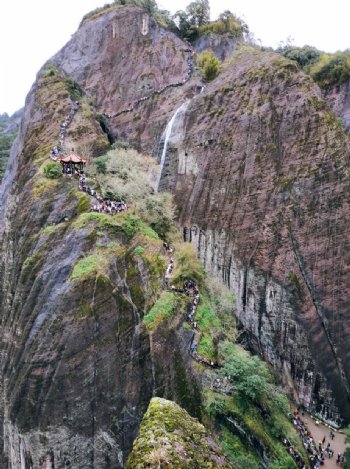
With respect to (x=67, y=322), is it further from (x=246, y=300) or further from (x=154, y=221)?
(x=246, y=300)

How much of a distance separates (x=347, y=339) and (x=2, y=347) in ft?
78.2

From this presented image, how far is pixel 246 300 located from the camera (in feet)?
111

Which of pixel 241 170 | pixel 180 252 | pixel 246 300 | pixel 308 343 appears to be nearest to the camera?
pixel 180 252

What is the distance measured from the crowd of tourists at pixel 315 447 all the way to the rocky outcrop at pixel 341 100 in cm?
2475

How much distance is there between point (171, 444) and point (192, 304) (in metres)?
19.0

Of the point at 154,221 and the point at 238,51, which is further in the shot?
the point at 238,51

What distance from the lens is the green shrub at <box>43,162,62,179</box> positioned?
33.9 metres

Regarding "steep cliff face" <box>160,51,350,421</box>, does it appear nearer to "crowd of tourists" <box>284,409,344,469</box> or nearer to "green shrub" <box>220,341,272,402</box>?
"crowd of tourists" <box>284,409,344,469</box>

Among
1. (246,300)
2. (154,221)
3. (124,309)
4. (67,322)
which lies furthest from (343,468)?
(154,221)

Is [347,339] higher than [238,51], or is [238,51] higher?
[238,51]

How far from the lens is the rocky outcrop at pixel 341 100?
129 feet

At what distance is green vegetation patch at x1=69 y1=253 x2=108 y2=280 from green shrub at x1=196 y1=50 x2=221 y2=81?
26317 millimetres

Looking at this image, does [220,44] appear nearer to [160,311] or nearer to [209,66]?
[209,66]

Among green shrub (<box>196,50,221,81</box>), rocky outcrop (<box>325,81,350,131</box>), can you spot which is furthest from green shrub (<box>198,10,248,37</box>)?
rocky outcrop (<box>325,81,350,131</box>)
